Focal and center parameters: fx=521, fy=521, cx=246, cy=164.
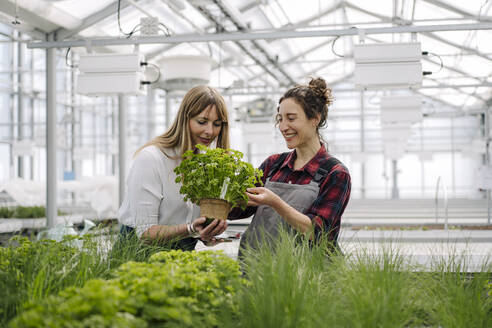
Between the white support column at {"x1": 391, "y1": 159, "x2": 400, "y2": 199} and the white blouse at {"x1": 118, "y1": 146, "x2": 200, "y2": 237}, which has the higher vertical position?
the white blouse at {"x1": 118, "y1": 146, "x2": 200, "y2": 237}

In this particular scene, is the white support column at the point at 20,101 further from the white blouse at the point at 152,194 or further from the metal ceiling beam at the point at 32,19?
the white blouse at the point at 152,194

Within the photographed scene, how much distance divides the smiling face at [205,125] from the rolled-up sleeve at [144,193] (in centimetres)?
17

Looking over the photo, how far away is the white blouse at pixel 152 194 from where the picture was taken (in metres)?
1.78

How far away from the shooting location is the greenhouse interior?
1.20m

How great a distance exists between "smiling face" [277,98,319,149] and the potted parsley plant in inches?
12.6

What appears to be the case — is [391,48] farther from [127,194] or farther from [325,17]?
[325,17]

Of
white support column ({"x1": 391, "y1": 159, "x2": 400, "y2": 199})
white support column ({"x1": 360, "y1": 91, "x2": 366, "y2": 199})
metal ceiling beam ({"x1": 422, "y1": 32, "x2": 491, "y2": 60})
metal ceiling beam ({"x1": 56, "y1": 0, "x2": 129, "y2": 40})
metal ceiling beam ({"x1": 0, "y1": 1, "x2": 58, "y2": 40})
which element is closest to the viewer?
metal ceiling beam ({"x1": 0, "y1": 1, "x2": 58, "y2": 40})

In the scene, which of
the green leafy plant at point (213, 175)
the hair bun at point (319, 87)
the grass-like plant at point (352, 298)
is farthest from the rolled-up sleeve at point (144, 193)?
the hair bun at point (319, 87)

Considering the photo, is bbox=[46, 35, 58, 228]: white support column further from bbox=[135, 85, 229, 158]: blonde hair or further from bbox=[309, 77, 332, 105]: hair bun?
bbox=[309, 77, 332, 105]: hair bun

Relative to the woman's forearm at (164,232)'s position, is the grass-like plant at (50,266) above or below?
below

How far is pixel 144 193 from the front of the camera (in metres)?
1.79

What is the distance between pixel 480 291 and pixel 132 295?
1.03 m

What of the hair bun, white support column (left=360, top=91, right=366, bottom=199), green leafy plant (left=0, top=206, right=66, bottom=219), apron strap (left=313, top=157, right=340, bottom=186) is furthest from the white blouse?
white support column (left=360, top=91, right=366, bottom=199)

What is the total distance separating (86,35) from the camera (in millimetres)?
6555
